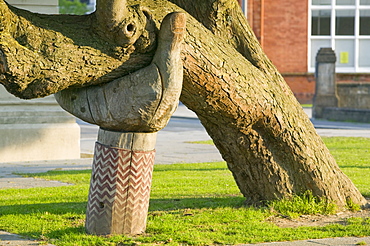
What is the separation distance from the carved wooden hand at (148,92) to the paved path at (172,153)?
4.24 feet

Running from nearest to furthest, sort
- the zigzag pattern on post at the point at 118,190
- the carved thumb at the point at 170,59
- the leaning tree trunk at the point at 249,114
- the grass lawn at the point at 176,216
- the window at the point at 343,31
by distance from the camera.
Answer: the carved thumb at the point at 170,59 → the zigzag pattern on post at the point at 118,190 → the grass lawn at the point at 176,216 → the leaning tree trunk at the point at 249,114 → the window at the point at 343,31

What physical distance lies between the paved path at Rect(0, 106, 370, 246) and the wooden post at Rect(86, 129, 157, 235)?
2.11 ft

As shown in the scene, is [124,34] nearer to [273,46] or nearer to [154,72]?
[154,72]

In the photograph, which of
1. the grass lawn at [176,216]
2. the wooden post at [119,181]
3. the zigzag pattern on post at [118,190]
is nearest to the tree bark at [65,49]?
the wooden post at [119,181]

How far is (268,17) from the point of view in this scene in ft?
120

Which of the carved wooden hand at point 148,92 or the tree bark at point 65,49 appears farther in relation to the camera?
the carved wooden hand at point 148,92

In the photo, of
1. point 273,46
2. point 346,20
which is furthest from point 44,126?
point 346,20

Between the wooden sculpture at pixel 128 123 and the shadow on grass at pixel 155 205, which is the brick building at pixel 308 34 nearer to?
the shadow on grass at pixel 155 205

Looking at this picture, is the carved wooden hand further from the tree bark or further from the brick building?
the brick building

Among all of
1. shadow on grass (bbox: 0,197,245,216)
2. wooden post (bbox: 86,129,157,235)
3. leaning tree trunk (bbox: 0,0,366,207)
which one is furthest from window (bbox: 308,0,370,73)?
wooden post (bbox: 86,129,157,235)

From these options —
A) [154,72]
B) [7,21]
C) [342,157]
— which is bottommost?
[342,157]

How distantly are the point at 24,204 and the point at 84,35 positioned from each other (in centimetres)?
308

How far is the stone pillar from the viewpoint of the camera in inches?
1086

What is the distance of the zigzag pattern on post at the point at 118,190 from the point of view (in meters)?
6.00
